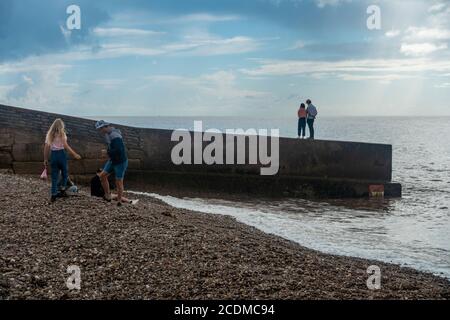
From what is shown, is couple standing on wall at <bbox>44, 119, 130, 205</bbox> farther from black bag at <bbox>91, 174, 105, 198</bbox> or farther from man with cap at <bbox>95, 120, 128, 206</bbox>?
black bag at <bbox>91, 174, 105, 198</bbox>

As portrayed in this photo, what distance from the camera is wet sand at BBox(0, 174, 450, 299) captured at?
6.15 m

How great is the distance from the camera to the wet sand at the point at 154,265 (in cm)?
615

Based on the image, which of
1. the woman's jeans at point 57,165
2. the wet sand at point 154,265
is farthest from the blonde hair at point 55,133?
the wet sand at point 154,265

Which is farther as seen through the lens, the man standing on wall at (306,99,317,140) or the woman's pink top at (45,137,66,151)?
the man standing on wall at (306,99,317,140)

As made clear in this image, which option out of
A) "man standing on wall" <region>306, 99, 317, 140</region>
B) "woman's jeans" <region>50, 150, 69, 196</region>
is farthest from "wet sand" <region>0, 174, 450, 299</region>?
"man standing on wall" <region>306, 99, 317, 140</region>

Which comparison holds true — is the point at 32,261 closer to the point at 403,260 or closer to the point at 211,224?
the point at 211,224

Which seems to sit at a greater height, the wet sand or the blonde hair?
the blonde hair

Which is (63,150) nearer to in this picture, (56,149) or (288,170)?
(56,149)

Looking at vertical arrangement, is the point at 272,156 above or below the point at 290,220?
above

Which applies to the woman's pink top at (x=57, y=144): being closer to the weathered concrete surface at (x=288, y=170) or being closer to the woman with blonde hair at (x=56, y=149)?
the woman with blonde hair at (x=56, y=149)

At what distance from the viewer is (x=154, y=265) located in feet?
22.7

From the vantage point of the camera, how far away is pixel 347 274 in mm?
7336

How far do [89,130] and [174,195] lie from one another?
319cm

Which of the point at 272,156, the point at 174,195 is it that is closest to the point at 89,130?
the point at 174,195
